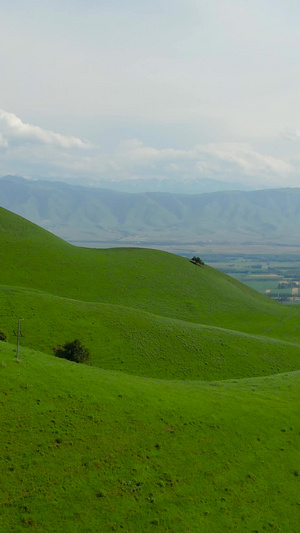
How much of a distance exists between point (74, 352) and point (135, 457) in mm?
28848

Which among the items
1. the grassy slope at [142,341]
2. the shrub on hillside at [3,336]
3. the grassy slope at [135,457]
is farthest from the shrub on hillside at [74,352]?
the grassy slope at [135,457]

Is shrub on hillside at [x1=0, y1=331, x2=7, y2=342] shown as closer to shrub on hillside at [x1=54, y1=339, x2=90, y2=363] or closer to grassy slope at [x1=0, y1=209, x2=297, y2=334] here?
shrub on hillside at [x1=54, y1=339, x2=90, y2=363]

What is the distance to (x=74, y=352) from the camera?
5725 cm

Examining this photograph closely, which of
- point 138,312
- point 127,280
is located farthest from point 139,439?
point 127,280

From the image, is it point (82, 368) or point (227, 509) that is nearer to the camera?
point (227, 509)

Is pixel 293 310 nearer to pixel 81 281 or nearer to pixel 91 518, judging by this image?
pixel 81 281

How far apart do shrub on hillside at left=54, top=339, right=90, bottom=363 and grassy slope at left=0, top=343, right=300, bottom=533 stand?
1528 cm

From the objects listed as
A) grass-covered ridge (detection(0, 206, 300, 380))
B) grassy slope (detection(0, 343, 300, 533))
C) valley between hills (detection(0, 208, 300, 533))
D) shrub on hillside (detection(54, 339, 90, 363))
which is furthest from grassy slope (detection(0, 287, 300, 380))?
grassy slope (detection(0, 343, 300, 533))

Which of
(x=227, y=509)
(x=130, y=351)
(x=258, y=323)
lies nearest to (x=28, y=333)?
(x=130, y=351)

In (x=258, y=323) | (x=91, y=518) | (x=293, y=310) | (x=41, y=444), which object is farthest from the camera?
(x=293, y=310)

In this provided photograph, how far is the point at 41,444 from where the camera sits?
95.6 ft

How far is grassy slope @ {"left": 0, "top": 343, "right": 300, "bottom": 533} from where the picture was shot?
25.4 meters

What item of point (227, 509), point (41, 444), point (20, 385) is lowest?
point (227, 509)

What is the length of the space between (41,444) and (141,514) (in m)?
8.10
